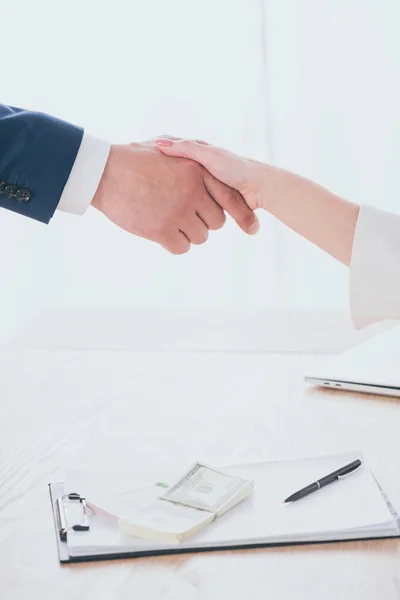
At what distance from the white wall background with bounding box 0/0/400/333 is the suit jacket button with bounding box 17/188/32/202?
75.1 inches


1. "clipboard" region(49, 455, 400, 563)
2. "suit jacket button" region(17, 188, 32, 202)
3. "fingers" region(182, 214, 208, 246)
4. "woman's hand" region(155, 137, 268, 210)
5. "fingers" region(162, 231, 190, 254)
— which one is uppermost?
"woman's hand" region(155, 137, 268, 210)

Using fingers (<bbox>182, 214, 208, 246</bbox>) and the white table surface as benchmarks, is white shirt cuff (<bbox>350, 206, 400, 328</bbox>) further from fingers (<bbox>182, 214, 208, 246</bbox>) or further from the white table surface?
fingers (<bbox>182, 214, 208, 246</bbox>)

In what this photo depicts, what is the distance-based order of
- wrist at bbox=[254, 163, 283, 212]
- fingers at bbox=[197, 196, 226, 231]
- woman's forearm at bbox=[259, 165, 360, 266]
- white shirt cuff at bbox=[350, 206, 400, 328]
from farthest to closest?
fingers at bbox=[197, 196, 226, 231]
wrist at bbox=[254, 163, 283, 212]
woman's forearm at bbox=[259, 165, 360, 266]
white shirt cuff at bbox=[350, 206, 400, 328]

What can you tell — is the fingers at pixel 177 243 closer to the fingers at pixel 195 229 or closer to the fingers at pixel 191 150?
the fingers at pixel 195 229

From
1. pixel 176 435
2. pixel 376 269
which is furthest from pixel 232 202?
pixel 176 435

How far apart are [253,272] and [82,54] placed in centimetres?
109

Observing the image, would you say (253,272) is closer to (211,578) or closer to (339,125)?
(339,125)

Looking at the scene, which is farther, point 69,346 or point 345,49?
point 345,49

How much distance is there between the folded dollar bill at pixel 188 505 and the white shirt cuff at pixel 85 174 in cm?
90

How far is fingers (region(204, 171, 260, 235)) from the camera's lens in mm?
1884

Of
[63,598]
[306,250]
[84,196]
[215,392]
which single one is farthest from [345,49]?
[63,598]

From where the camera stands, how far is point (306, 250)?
3.77 metres

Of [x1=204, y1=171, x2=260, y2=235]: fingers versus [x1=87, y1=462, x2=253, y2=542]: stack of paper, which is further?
[x1=204, y1=171, x2=260, y2=235]: fingers

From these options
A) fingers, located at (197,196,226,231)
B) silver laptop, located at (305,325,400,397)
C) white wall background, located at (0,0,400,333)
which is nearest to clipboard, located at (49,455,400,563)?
silver laptop, located at (305,325,400,397)
